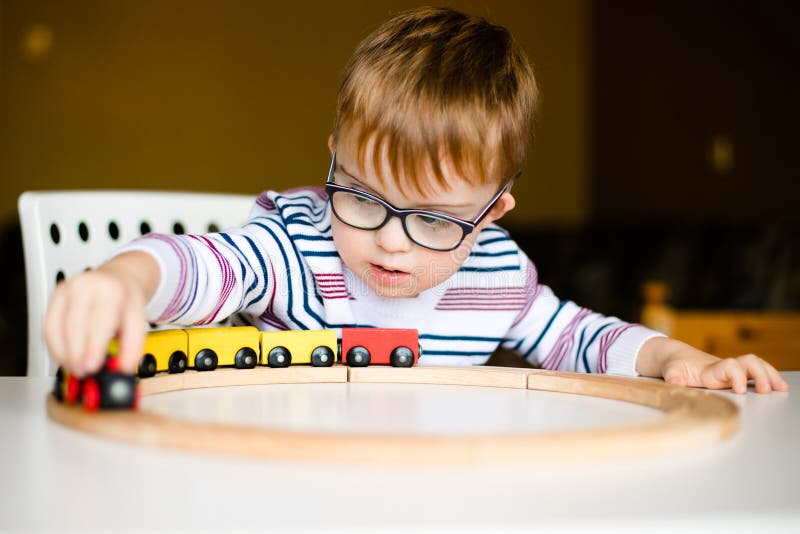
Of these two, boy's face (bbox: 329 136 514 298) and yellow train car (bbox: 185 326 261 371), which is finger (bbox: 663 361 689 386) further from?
yellow train car (bbox: 185 326 261 371)

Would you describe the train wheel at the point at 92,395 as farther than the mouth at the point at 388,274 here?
No

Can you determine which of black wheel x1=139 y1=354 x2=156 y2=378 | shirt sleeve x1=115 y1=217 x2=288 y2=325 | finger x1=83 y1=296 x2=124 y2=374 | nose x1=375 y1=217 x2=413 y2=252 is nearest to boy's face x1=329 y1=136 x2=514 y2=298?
nose x1=375 y1=217 x2=413 y2=252

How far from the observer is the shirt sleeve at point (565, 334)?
3.57 ft

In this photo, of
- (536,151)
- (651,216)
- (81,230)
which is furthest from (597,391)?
(536,151)

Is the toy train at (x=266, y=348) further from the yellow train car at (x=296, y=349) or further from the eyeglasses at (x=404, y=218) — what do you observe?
the eyeglasses at (x=404, y=218)

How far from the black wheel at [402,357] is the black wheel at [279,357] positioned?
103mm

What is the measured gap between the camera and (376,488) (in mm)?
429

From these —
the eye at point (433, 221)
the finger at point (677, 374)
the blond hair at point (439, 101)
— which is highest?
the blond hair at point (439, 101)

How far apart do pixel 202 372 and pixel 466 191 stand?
365 mm

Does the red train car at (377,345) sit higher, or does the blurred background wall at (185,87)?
the blurred background wall at (185,87)

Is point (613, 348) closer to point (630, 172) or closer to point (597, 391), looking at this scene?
point (597, 391)

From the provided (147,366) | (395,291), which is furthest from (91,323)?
(395,291)

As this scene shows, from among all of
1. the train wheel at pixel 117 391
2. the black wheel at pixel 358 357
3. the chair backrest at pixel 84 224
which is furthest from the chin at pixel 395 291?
the train wheel at pixel 117 391

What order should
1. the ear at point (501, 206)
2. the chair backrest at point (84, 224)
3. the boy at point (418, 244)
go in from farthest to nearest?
the chair backrest at point (84, 224) < the ear at point (501, 206) < the boy at point (418, 244)
